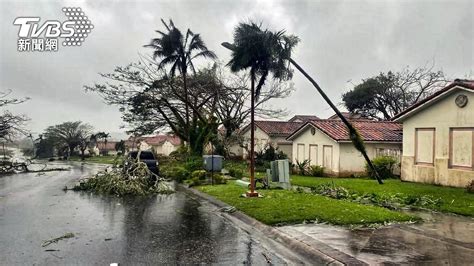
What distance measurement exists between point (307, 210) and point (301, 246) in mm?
3814

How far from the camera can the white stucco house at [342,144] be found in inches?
1017

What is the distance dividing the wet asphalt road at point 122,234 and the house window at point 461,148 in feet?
34.7

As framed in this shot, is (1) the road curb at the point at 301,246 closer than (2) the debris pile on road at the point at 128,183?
Yes

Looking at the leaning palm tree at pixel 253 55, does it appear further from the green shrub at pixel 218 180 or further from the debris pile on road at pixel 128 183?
the green shrub at pixel 218 180

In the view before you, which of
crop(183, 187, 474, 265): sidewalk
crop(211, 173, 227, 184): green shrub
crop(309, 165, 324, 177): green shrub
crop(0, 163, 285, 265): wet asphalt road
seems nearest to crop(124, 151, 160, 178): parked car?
crop(211, 173, 227, 184): green shrub

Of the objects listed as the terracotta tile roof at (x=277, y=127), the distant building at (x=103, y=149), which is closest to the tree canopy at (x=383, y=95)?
the terracotta tile roof at (x=277, y=127)

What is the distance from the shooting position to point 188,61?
116 feet

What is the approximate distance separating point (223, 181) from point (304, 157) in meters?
9.80

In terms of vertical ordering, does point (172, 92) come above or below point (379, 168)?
above

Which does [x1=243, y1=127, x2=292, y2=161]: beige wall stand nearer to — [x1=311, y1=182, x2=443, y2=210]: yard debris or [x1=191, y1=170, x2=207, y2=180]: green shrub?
[x1=191, y1=170, x2=207, y2=180]: green shrub

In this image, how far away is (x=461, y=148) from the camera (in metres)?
17.5

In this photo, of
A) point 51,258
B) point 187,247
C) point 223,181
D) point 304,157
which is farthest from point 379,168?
point 51,258

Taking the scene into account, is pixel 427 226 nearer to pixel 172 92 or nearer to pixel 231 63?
pixel 231 63

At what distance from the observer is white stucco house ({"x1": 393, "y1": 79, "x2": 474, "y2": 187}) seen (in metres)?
17.3
